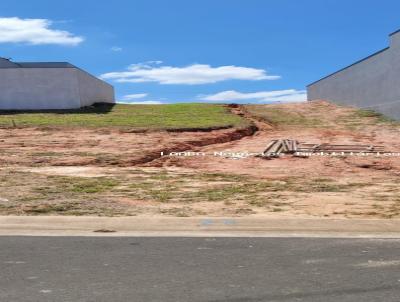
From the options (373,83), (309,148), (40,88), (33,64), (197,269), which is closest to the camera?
(197,269)

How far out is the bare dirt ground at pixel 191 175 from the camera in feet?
36.1

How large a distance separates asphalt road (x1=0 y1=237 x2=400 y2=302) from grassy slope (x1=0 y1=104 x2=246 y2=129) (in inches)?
Answer: 765

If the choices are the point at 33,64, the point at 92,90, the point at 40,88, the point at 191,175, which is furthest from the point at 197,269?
the point at 33,64

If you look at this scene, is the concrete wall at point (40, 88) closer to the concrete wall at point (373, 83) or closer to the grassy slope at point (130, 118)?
the grassy slope at point (130, 118)

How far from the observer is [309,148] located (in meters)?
23.1

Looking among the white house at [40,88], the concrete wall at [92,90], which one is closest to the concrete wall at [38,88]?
the white house at [40,88]

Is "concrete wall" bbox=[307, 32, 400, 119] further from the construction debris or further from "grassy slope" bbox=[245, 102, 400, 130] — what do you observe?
the construction debris

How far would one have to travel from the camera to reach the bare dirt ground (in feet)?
36.1

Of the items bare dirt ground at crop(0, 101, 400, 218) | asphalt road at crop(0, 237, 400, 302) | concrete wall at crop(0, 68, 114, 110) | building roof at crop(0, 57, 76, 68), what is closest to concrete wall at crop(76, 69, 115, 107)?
concrete wall at crop(0, 68, 114, 110)

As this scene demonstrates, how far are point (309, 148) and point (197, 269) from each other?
17202 millimetres

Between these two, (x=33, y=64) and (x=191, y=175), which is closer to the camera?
(x=191, y=175)

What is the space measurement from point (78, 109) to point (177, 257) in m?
28.9

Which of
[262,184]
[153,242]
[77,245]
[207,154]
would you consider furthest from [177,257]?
[207,154]

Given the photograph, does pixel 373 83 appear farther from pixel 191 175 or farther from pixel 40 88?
pixel 191 175
